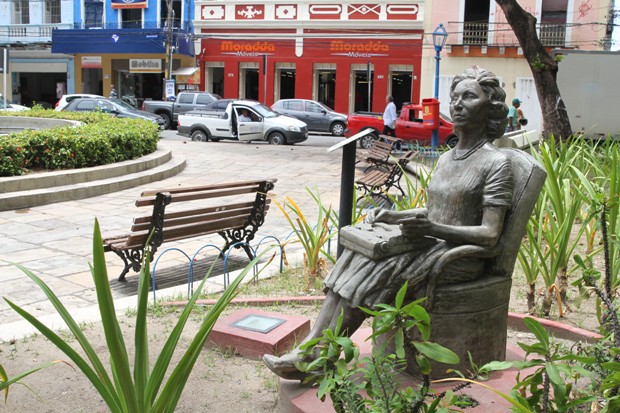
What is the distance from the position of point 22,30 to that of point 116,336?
126 feet

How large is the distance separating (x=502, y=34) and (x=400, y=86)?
482 cm

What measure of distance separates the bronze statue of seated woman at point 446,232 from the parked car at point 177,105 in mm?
23241

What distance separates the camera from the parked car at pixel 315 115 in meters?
25.0

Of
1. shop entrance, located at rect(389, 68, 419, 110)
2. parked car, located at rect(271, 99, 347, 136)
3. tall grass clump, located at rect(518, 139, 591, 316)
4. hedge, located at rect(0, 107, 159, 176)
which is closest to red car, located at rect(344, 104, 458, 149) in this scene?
parked car, located at rect(271, 99, 347, 136)

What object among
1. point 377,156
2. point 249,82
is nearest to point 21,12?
point 249,82

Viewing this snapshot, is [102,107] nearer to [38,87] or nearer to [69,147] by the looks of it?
[69,147]

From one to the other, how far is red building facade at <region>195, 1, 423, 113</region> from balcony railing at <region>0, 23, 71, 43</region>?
9.04 meters

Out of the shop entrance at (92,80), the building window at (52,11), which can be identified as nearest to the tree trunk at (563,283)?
the shop entrance at (92,80)

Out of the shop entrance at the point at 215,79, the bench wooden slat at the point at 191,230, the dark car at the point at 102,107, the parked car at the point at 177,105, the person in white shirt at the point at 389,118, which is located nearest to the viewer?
the bench wooden slat at the point at 191,230

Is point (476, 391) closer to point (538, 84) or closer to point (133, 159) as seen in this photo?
point (538, 84)

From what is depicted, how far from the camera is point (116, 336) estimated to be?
2668 mm

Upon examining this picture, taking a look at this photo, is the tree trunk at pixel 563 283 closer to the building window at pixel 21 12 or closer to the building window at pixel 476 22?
the building window at pixel 476 22

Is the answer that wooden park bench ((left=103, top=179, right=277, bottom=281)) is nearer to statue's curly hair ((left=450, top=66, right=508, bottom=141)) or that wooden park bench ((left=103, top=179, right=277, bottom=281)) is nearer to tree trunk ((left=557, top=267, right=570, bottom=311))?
tree trunk ((left=557, top=267, right=570, bottom=311))

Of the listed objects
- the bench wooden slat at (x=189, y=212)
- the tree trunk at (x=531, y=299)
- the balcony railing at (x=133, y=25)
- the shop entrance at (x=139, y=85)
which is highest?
the balcony railing at (x=133, y=25)
